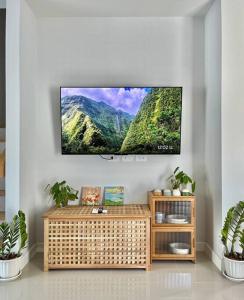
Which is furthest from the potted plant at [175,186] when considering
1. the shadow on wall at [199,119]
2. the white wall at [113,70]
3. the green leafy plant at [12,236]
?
the green leafy plant at [12,236]

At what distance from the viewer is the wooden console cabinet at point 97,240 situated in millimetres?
2984

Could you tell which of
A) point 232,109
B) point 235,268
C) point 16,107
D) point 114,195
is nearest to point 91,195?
point 114,195

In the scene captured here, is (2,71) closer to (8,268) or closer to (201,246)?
(8,268)

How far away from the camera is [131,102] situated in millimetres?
3338

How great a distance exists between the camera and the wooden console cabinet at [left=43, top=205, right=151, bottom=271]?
2984 millimetres

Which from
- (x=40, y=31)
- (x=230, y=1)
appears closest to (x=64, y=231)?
(x=40, y=31)

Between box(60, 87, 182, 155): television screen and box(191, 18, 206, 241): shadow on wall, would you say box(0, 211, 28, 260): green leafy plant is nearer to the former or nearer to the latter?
box(60, 87, 182, 155): television screen

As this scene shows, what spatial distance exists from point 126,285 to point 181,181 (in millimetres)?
1237

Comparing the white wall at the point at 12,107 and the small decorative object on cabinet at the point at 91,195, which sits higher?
the white wall at the point at 12,107

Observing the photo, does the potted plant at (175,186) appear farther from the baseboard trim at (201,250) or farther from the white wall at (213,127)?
the baseboard trim at (201,250)

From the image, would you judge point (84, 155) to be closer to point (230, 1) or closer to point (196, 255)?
point (196, 255)

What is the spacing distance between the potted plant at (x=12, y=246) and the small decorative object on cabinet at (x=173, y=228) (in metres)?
1.30

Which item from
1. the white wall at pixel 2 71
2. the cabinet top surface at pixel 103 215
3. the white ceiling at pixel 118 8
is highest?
the white ceiling at pixel 118 8

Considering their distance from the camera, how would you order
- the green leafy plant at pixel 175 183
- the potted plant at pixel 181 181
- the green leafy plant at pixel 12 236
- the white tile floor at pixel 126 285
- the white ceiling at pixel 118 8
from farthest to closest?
1. the green leafy plant at pixel 175 183
2. the potted plant at pixel 181 181
3. the white ceiling at pixel 118 8
4. the green leafy plant at pixel 12 236
5. the white tile floor at pixel 126 285
